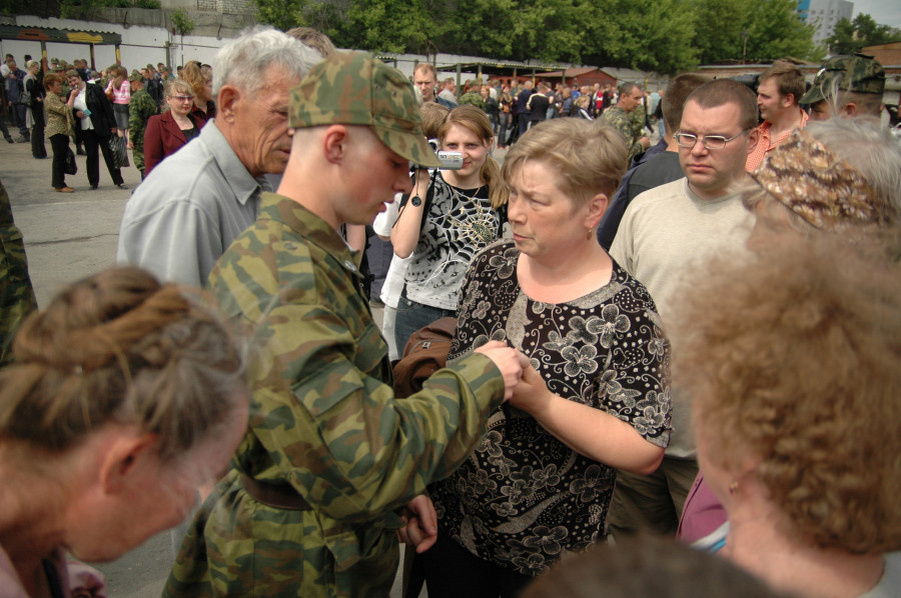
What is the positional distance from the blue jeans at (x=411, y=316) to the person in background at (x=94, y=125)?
9.25 meters

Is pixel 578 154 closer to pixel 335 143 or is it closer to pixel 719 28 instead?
pixel 335 143

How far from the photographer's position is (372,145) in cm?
142

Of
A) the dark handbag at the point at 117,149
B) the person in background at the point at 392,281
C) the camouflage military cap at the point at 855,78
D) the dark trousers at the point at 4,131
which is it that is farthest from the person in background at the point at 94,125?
the camouflage military cap at the point at 855,78

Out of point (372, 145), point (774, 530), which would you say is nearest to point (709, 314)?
point (774, 530)

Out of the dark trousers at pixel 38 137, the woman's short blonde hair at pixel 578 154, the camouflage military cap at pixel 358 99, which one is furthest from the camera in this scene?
the dark trousers at pixel 38 137

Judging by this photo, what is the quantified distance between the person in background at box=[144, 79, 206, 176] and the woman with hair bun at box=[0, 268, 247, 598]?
16.1 feet

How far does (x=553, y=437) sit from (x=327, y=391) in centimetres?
86

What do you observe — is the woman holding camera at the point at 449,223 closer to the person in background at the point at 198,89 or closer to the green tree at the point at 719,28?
the person in background at the point at 198,89

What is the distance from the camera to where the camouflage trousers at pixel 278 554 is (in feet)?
4.67

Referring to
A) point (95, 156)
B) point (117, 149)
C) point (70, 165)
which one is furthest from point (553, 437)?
point (70, 165)

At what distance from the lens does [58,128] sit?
10.1 meters

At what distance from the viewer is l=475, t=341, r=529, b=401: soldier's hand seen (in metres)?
1.44

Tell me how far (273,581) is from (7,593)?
66cm

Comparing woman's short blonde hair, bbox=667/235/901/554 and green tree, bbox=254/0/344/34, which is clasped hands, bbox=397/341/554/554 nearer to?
woman's short blonde hair, bbox=667/235/901/554
